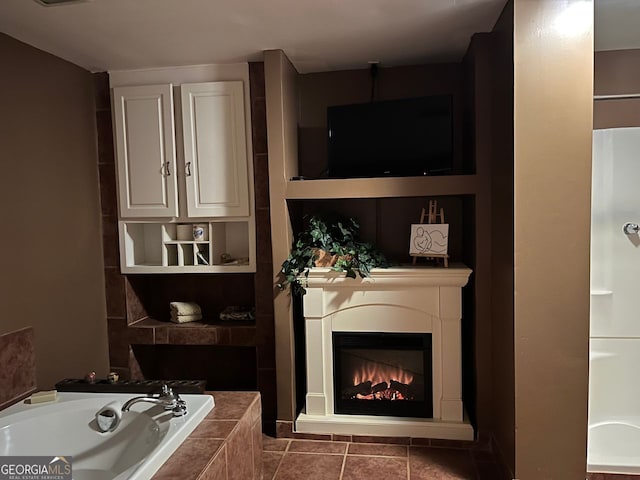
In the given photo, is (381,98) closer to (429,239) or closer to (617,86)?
(429,239)

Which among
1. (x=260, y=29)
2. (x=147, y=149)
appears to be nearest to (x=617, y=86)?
(x=260, y=29)

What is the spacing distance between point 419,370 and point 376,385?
0.28 meters

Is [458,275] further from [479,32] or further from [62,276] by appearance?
[62,276]

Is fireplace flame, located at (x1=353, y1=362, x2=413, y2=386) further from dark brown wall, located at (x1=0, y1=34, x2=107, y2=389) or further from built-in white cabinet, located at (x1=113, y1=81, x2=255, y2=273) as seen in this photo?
dark brown wall, located at (x1=0, y1=34, x2=107, y2=389)

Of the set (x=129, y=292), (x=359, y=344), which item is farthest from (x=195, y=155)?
(x=359, y=344)

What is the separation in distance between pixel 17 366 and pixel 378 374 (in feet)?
6.60

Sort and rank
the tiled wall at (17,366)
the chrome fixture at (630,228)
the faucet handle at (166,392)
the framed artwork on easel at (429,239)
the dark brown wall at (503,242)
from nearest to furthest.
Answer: the faucet handle at (166,392) → the dark brown wall at (503,242) → the tiled wall at (17,366) → the chrome fixture at (630,228) → the framed artwork on easel at (429,239)

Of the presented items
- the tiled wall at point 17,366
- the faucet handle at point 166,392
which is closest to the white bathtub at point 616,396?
the faucet handle at point 166,392

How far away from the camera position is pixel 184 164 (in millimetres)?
3158

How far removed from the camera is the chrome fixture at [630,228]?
2619 mm

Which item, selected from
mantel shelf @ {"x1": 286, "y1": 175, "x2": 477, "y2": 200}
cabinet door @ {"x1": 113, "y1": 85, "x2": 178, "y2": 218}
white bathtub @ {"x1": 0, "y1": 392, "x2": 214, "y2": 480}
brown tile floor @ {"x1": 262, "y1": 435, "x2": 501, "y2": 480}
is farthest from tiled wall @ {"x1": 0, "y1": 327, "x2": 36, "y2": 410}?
mantel shelf @ {"x1": 286, "y1": 175, "x2": 477, "y2": 200}

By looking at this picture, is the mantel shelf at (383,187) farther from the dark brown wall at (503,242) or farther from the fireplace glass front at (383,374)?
the fireplace glass front at (383,374)

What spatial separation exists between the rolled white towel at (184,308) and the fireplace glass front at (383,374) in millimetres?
1077

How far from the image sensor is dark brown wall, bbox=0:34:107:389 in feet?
8.46
